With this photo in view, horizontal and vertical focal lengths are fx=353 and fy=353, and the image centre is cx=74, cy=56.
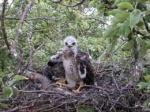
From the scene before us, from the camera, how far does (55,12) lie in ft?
17.0

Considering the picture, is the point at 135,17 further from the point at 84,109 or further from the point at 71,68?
the point at 71,68

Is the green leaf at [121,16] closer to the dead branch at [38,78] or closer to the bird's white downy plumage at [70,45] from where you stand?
the dead branch at [38,78]

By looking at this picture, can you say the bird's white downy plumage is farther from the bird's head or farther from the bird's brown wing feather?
the bird's brown wing feather

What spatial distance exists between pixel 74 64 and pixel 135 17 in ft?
10.0

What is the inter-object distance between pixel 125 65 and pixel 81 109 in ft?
5.01

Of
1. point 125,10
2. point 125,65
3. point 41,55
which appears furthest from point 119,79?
point 125,10

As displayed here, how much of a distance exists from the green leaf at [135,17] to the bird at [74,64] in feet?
9.24

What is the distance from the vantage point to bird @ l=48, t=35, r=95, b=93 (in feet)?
14.9

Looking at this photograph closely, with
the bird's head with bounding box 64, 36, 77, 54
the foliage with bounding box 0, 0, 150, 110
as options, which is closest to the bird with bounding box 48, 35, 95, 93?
the bird's head with bounding box 64, 36, 77, 54

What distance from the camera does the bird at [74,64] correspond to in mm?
4551

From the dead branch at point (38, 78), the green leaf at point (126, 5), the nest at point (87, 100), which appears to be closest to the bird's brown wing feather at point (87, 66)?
the nest at point (87, 100)

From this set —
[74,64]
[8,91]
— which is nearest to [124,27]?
[8,91]

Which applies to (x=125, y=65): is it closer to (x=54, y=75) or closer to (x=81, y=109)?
(x=54, y=75)

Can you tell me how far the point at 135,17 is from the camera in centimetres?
167
